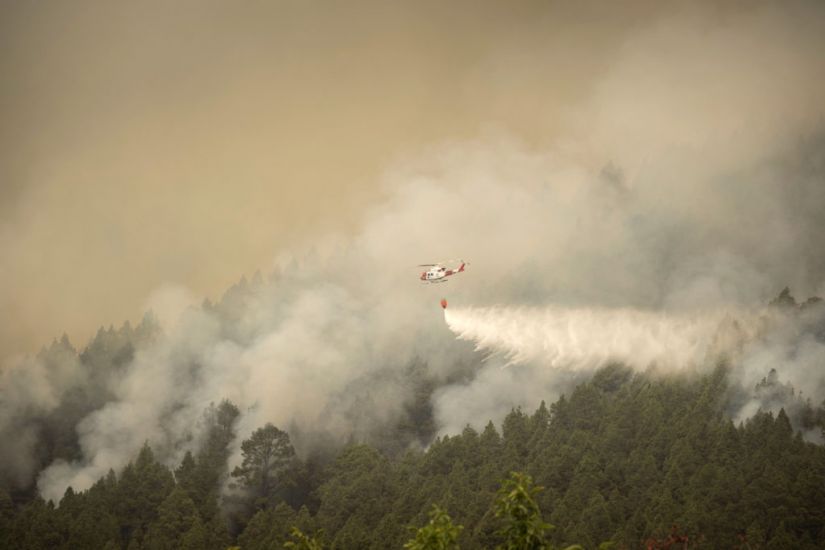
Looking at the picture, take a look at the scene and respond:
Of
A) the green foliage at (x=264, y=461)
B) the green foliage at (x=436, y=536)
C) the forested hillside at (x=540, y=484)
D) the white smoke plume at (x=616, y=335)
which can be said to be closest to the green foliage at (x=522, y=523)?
the green foliage at (x=436, y=536)

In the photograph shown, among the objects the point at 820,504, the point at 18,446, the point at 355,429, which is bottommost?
the point at 820,504

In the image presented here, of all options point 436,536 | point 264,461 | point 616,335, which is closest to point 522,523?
point 436,536

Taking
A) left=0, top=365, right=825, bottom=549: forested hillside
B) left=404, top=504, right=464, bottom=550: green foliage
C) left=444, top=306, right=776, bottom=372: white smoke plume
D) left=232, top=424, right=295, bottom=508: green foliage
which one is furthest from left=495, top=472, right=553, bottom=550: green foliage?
left=232, top=424, right=295, bottom=508: green foliage

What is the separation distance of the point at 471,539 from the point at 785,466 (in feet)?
107

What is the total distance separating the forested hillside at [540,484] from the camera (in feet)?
305

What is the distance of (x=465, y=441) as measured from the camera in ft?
405

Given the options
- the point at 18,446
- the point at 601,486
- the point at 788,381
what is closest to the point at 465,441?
the point at 601,486

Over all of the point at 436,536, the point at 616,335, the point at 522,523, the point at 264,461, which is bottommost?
the point at 522,523

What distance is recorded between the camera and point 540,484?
105 m

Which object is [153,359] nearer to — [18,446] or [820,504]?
[18,446]

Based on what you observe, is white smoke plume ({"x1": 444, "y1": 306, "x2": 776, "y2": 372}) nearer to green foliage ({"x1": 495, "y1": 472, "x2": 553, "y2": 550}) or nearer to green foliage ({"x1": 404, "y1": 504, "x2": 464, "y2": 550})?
green foliage ({"x1": 404, "y1": 504, "x2": 464, "y2": 550})

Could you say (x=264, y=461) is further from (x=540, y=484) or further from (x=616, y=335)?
(x=616, y=335)

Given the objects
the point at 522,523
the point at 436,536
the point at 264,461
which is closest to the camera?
the point at 522,523

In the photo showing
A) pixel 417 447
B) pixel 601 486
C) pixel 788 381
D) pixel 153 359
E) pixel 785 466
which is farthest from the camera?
pixel 153 359
